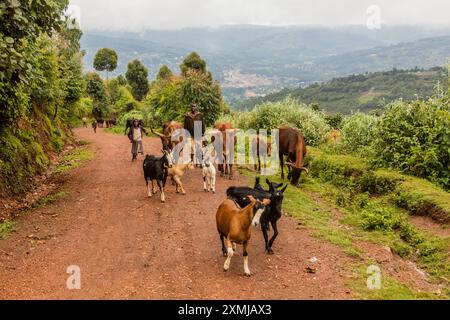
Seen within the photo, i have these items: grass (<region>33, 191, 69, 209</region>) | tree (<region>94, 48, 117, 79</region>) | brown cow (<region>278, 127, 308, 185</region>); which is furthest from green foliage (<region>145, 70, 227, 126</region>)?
tree (<region>94, 48, 117, 79</region>)

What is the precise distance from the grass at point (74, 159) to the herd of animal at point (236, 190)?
186 inches

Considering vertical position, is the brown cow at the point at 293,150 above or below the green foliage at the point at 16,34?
below

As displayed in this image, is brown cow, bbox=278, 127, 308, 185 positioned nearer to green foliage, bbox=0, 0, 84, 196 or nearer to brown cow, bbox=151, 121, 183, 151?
brown cow, bbox=151, 121, 183, 151

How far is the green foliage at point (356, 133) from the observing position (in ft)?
69.4

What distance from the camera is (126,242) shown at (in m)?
10.3

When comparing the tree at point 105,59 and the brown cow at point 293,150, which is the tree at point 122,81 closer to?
the tree at point 105,59

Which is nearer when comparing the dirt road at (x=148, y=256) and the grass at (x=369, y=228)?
the dirt road at (x=148, y=256)

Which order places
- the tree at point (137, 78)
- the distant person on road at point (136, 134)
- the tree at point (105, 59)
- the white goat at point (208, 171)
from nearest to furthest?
the white goat at point (208, 171)
the distant person on road at point (136, 134)
the tree at point (137, 78)
the tree at point (105, 59)

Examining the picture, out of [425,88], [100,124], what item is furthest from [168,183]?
[425,88]

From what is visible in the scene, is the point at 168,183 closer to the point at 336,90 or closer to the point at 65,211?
the point at 65,211

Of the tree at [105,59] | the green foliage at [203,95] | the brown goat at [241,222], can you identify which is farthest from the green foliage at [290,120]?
the tree at [105,59]

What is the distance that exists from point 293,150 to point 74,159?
1126cm

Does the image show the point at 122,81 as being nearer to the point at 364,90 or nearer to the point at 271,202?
the point at 271,202

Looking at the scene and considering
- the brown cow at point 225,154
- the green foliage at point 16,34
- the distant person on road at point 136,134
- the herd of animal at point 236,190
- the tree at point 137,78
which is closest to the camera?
the herd of animal at point 236,190
